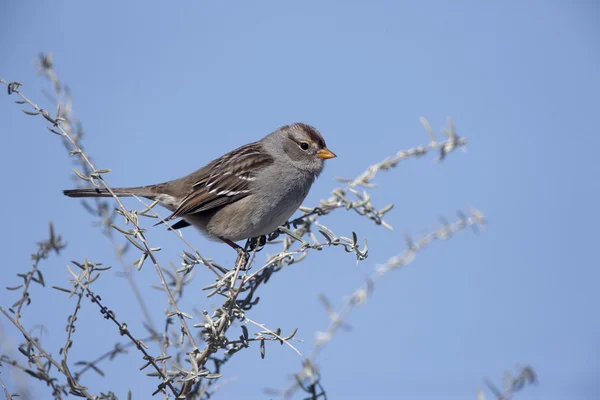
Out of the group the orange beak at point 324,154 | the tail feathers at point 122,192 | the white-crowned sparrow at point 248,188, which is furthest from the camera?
the orange beak at point 324,154

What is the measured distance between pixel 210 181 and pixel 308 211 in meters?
1.62

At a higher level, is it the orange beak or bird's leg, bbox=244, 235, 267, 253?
the orange beak

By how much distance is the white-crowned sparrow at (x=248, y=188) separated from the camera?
5086 millimetres

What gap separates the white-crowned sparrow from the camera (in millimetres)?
5086

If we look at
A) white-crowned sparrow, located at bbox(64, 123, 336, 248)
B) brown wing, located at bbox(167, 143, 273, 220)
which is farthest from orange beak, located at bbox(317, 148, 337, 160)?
brown wing, located at bbox(167, 143, 273, 220)

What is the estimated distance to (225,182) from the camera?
5543 mm

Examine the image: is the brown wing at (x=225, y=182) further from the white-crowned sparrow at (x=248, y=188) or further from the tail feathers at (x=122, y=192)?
the tail feathers at (x=122, y=192)

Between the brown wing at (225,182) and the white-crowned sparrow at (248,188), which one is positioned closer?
the white-crowned sparrow at (248,188)

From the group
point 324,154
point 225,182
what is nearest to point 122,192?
point 225,182

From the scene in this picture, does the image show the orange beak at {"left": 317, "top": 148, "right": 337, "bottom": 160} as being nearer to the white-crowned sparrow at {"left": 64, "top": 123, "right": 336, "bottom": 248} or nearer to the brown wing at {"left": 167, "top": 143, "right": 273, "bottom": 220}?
the white-crowned sparrow at {"left": 64, "top": 123, "right": 336, "bottom": 248}

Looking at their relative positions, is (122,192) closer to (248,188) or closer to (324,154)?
(248,188)

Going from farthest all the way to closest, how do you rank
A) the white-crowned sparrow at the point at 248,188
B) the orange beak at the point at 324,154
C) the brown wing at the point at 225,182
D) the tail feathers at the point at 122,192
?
the orange beak at the point at 324,154 → the brown wing at the point at 225,182 → the white-crowned sparrow at the point at 248,188 → the tail feathers at the point at 122,192

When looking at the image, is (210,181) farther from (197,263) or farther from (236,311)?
(236,311)

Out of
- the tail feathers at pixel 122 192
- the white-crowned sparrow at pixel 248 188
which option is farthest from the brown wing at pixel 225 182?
the tail feathers at pixel 122 192
